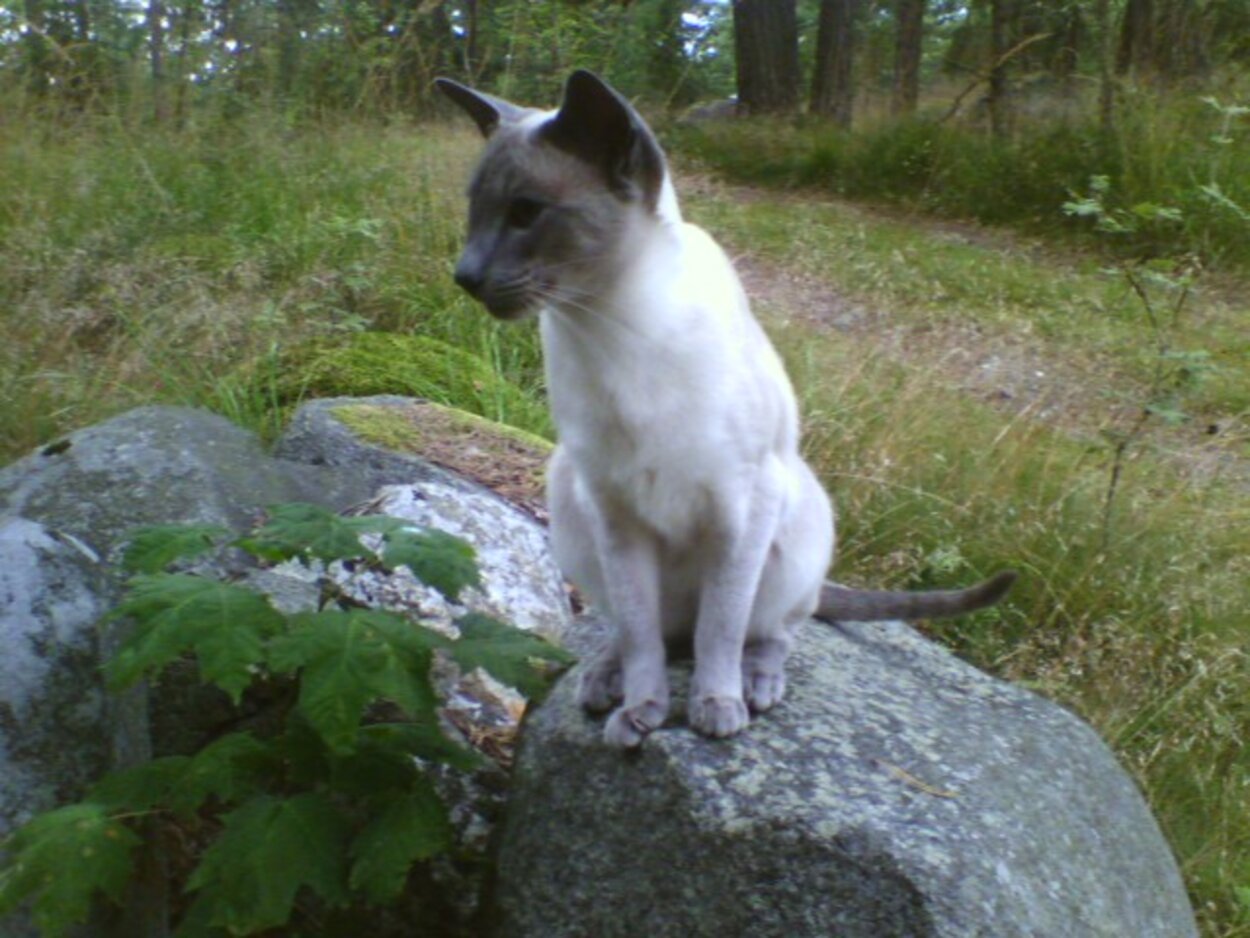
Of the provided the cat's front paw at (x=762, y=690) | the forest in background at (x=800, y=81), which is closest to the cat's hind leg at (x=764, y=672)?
the cat's front paw at (x=762, y=690)

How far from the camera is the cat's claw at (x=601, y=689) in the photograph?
287 cm

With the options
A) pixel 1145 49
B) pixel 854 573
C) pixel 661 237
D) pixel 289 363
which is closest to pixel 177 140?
pixel 289 363

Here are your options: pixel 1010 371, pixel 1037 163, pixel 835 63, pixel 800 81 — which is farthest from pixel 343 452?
pixel 800 81

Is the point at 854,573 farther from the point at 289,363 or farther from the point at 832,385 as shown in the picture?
the point at 289,363

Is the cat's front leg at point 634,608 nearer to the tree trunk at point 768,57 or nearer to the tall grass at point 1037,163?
the tall grass at point 1037,163

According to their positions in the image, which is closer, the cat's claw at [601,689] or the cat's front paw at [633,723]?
the cat's front paw at [633,723]

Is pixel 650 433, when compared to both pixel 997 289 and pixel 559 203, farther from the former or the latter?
pixel 997 289

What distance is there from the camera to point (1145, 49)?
11.2 m

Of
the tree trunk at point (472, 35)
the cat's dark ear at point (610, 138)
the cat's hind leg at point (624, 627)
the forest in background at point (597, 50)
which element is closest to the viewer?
the cat's dark ear at point (610, 138)

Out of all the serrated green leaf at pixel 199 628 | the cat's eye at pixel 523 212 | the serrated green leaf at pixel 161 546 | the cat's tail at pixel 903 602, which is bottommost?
the cat's tail at pixel 903 602

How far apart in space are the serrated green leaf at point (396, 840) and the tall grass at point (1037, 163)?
606 centimetres

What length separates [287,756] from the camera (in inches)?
104

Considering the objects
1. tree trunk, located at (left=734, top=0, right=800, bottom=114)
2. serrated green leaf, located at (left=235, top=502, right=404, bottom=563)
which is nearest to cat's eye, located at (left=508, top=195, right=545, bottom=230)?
serrated green leaf, located at (left=235, top=502, right=404, bottom=563)

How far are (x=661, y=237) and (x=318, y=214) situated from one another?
4.43 meters
